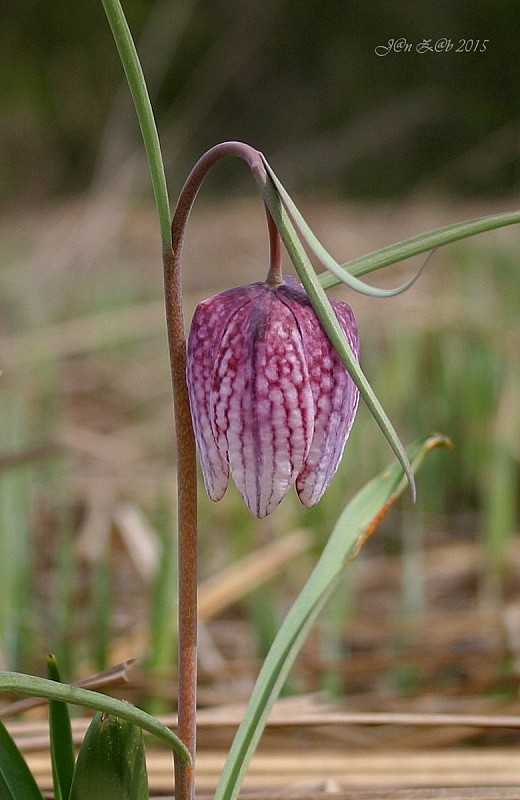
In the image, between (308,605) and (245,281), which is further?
(245,281)

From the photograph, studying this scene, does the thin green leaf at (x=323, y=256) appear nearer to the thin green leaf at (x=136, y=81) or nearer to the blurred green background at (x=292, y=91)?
the thin green leaf at (x=136, y=81)

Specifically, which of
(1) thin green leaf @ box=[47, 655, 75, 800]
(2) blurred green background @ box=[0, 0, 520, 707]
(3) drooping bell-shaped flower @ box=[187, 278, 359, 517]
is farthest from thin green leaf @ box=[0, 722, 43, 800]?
(2) blurred green background @ box=[0, 0, 520, 707]

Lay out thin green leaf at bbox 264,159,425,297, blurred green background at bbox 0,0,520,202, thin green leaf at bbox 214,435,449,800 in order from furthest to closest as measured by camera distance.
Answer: blurred green background at bbox 0,0,520,202 < thin green leaf at bbox 214,435,449,800 < thin green leaf at bbox 264,159,425,297

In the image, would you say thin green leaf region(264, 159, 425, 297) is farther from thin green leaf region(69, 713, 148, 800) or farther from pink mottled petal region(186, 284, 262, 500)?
thin green leaf region(69, 713, 148, 800)

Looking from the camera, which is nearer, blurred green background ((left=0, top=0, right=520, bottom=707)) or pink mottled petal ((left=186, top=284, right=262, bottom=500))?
pink mottled petal ((left=186, top=284, right=262, bottom=500))

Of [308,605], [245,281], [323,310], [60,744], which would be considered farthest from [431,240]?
[245,281]

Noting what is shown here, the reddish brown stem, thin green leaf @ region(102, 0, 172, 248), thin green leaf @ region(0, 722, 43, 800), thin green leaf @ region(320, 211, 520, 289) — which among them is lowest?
thin green leaf @ region(0, 722, 43, 800)

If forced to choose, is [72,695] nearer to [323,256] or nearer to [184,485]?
[184,485]
